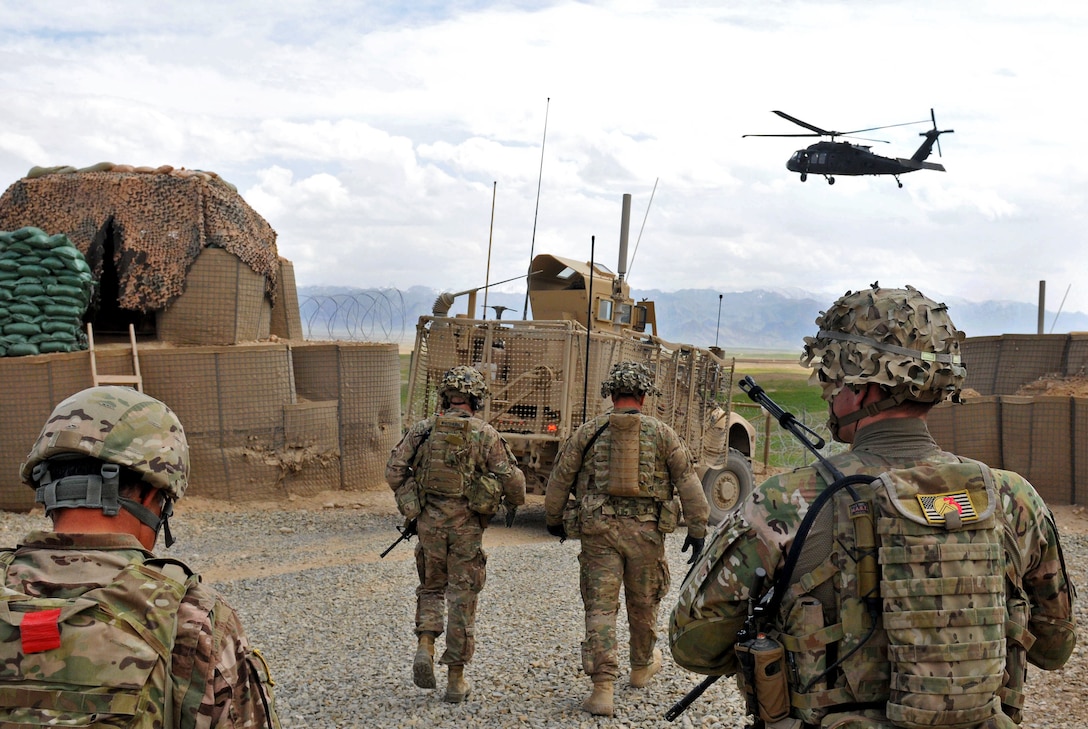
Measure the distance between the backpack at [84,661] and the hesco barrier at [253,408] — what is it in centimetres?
1104

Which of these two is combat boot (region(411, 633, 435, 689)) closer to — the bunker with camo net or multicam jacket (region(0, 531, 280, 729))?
multicam jacket (region(0, 531, 280, 729))

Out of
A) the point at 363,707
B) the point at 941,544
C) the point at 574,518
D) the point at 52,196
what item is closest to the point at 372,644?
the point at 363,707

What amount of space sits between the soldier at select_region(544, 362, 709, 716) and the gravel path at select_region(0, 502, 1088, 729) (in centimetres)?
34

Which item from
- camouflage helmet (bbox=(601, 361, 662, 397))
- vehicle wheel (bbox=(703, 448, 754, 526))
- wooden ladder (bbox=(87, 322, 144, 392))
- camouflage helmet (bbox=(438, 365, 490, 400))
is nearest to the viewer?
camouflage helmet (bbox=(601, 361, 662, 397))

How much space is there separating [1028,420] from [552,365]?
6659 millimetres

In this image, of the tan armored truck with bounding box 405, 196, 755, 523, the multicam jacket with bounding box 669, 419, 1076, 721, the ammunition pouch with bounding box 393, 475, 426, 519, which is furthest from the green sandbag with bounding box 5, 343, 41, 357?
the multicam jacket with bounding box 669, 419, 1076, 721

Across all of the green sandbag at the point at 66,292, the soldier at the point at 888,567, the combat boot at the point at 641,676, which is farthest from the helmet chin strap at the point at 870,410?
the green sandbag at the point at 66,292

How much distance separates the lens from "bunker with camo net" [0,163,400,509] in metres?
12.6

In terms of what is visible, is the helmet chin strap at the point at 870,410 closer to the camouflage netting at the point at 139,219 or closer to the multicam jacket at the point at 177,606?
the multicam jacket at the point at 177,606

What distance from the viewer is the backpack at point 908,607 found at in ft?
7.79

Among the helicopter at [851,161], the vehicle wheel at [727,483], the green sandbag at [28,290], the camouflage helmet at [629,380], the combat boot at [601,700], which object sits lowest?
the combat boot at [601,700]

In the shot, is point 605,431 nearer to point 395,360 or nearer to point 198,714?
point 198,714

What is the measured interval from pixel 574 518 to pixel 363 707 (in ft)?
5.16

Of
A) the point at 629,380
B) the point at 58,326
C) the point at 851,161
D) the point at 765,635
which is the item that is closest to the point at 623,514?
the point at 629,380
